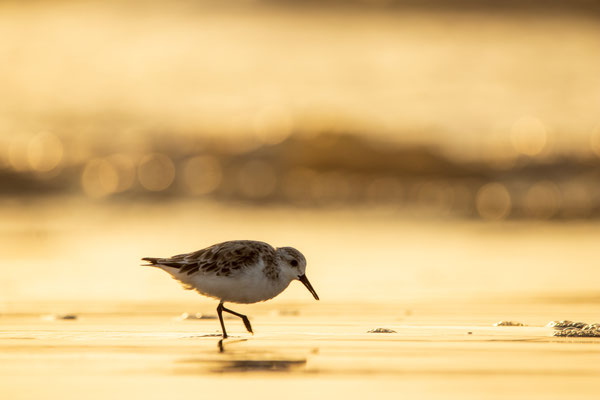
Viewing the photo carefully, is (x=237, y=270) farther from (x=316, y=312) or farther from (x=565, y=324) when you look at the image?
(x=565, y=324)

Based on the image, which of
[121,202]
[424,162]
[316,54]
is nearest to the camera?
[121,202]

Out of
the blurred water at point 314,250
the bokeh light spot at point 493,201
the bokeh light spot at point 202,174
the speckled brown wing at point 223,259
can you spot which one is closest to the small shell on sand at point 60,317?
the blurred water at point 314,250

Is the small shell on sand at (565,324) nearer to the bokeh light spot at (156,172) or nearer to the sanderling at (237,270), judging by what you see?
the sanderling at (237,270)

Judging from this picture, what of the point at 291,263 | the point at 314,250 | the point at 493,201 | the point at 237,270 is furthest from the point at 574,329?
the point at 493,201

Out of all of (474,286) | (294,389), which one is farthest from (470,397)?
(474,286)

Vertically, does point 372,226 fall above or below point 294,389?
above

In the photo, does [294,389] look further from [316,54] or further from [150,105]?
[316,54]
